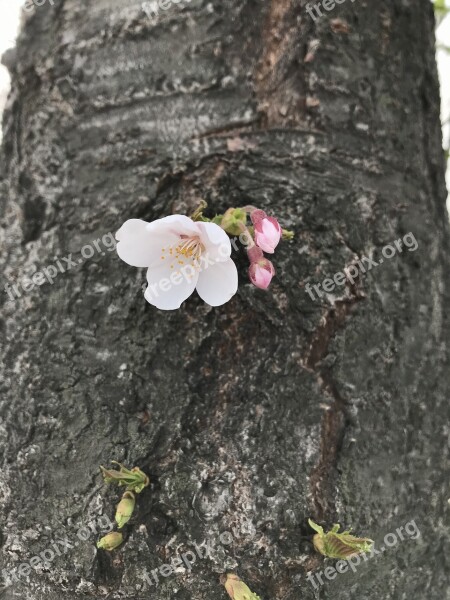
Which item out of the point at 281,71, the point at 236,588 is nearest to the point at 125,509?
the point at 236,588

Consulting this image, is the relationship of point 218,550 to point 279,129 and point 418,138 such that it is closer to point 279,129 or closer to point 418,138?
point 279,129

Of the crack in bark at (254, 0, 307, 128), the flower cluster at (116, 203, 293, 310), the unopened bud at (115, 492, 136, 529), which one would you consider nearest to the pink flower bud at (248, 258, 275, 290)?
the flower cluster at (116, 203, 293, 310)

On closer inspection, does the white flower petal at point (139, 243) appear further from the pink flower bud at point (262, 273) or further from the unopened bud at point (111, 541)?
the unopened bud at point (111, 541)

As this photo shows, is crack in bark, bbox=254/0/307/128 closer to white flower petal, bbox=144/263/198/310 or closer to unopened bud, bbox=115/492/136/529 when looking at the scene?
white flower petal, bbox=144/263/198/310

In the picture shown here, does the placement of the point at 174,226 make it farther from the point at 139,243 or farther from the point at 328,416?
the point at 328,416

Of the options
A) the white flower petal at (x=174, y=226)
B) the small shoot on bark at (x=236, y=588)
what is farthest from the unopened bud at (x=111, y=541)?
the white flower petal at (x=174, y=226)
